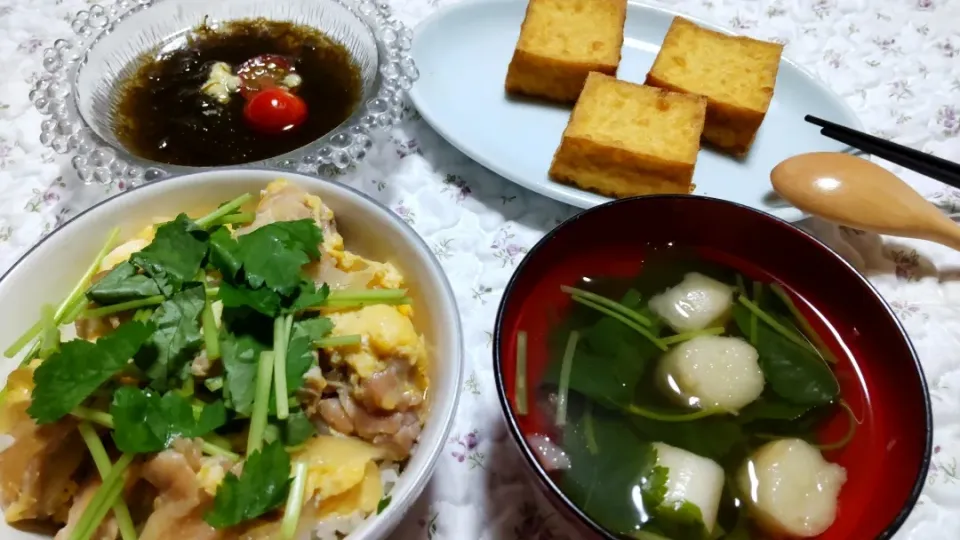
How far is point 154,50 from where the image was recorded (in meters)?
1.47

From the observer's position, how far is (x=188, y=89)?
1.42m

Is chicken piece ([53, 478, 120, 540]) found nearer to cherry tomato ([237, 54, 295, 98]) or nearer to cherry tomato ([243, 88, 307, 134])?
cherry tomato ([243, 88, 307, 134])

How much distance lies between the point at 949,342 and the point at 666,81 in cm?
69

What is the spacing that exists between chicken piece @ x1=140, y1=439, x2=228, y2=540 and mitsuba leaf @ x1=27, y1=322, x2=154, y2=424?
0.10m

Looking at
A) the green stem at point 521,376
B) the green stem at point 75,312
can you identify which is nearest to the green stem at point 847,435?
the green stem at point 521,376

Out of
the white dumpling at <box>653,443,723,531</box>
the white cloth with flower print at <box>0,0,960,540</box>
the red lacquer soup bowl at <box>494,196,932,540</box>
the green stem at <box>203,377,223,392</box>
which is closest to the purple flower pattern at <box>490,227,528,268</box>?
the white cloth with flower print at <box>0,0,960,540</box>

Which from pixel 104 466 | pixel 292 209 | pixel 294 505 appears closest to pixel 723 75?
pixel 292 209

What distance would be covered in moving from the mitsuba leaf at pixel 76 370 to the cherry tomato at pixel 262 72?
0.78 m

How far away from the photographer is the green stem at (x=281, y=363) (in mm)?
775

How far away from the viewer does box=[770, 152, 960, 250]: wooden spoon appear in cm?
123

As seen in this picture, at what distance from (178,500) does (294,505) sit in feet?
0.38

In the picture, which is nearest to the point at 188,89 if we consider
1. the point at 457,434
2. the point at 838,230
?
the point at 457,434

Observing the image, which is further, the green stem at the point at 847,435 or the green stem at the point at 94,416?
the green stem at the point at 847,435

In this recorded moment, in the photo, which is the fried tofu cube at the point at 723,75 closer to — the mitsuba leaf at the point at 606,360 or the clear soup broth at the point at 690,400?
the clear soup broth at the point at 690,400
